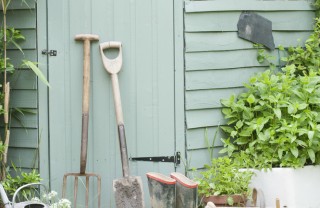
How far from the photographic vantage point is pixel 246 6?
17.1ft

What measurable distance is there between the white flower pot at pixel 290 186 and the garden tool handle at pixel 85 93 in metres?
1.23

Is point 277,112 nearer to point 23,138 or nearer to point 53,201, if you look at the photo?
point 53,201

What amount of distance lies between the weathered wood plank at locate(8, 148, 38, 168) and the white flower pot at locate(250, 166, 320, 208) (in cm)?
160

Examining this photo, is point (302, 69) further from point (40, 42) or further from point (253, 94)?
point (40, 42)

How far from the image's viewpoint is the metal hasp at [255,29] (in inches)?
205

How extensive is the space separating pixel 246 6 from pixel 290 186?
4.71ft

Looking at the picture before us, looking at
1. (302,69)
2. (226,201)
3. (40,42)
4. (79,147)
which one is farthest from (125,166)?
(302,69)

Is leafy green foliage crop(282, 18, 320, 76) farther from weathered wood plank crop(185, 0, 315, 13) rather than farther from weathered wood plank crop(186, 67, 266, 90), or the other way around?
weathered wood plank crop(186, 67, 266, 90)

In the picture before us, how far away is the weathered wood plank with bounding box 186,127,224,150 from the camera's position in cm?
501

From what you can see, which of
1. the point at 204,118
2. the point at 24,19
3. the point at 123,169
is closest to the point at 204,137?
the point at 204,118

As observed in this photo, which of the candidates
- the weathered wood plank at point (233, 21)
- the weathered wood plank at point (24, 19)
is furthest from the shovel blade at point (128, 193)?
the weathered wood plank at point (24, 19)

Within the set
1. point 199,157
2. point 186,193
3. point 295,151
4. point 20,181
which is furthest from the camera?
point 199,157

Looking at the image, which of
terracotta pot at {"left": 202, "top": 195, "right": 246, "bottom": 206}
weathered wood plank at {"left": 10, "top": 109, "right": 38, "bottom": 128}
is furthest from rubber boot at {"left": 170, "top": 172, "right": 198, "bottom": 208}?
weathered wood plank at {"left": 10, "top": 109, "right": 38, "bottom": 128}

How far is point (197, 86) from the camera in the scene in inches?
198
